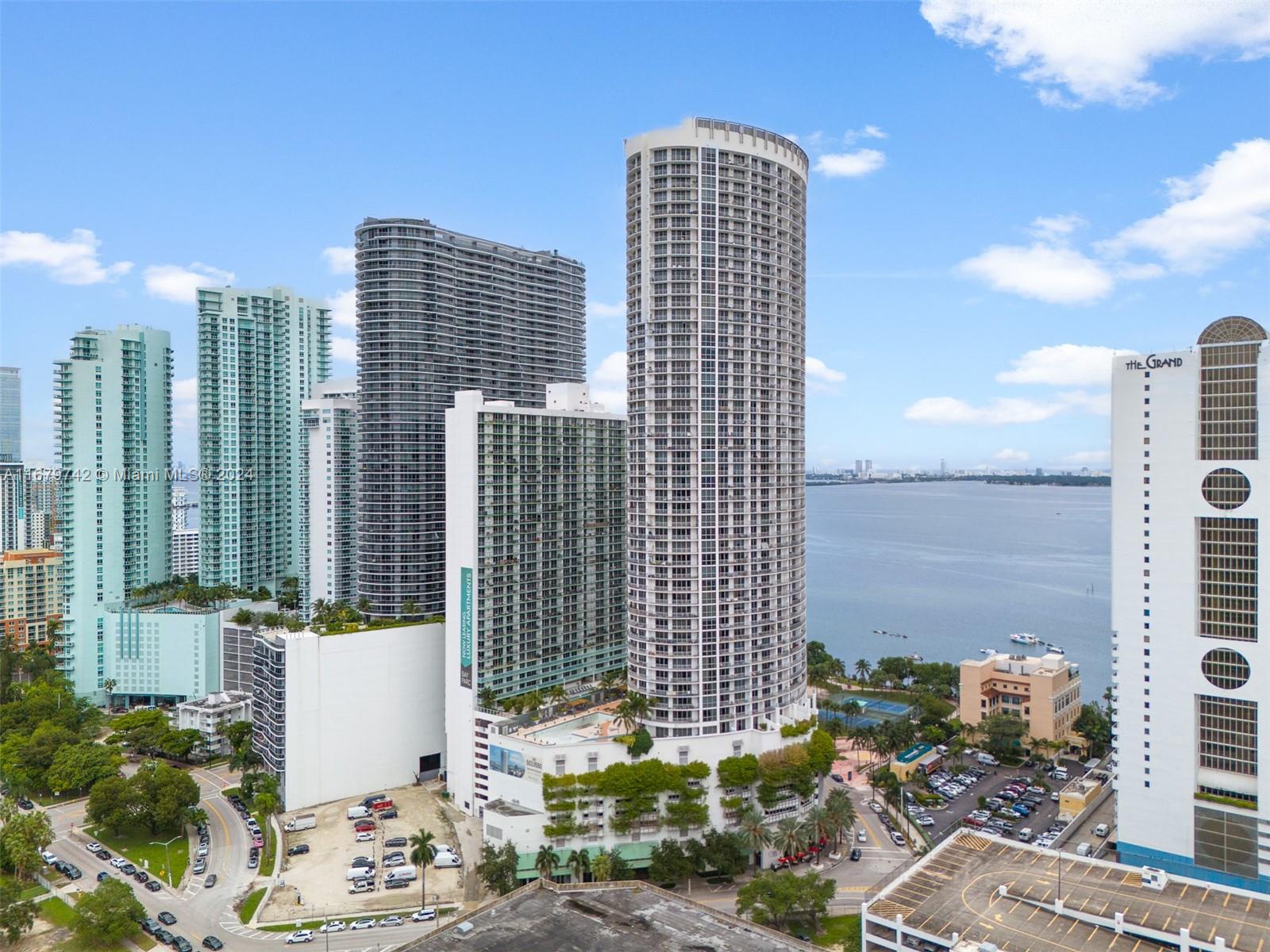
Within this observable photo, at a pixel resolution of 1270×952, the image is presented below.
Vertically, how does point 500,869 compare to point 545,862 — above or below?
above

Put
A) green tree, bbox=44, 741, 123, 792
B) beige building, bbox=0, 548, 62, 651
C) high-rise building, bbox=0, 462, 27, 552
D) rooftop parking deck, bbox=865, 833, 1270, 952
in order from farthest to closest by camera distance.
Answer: high-rise building, bbox=0, 462, 27, 552 < beige building, bbox=0, 548, 62, 651 < green tree, bbox=44, 741, 123, 792 < rooftop parking deck, bbox=865, 833, 1270, 952

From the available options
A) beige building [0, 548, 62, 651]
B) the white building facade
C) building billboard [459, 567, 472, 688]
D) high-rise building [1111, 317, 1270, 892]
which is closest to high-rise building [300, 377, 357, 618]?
the white building facade

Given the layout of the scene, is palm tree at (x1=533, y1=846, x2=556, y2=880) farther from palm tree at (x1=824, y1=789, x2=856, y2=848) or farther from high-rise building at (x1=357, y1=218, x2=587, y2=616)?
high-rise building at (x1=357, y1=218, x2=587, y2=616)

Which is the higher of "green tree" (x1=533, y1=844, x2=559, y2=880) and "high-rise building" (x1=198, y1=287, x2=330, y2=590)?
"high-rise building" (x1=198, y1=287, x2=330, y2=590)

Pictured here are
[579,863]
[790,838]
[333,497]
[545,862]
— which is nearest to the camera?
[545,862]

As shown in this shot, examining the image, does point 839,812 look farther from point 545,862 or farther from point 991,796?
point 991,796

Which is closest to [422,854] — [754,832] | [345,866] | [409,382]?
[345,866]
